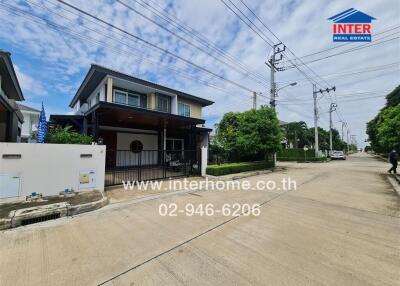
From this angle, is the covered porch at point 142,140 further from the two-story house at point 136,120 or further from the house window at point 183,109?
the house window at point 183,109

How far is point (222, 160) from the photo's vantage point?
1620cm

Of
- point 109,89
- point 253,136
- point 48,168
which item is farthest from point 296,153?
point 48,168

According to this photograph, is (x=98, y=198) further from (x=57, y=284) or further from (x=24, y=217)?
(x=57, y=284)

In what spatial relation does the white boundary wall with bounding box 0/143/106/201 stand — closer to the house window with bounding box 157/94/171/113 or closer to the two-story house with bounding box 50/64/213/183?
the two-story house with bounding box 50/64/213/183

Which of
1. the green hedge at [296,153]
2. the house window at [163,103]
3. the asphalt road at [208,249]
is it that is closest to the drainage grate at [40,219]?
the asphalt road at [208,249]

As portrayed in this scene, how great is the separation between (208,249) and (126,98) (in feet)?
44.4

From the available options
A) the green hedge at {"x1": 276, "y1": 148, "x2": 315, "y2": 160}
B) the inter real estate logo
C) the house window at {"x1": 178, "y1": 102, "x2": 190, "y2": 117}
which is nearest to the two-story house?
the house window at {"x1": 178, "y1": 102, "x2": 190, "y2": 117}

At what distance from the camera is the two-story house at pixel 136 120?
11.6m

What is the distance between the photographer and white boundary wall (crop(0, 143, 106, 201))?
559 cm

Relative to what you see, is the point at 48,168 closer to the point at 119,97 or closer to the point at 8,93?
the point at 119,97

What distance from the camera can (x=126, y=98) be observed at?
14.5 m

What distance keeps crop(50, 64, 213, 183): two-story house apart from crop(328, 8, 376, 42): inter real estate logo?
973 centimetres

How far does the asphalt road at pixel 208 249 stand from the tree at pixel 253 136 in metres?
10.3

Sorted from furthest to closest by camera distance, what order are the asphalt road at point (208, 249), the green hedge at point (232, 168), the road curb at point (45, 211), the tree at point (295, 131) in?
the tree at point (295, 131) → the green hedge at point (232, 168) → the road curb at point (45, 211) → the asphalt road at point (208, 249)
